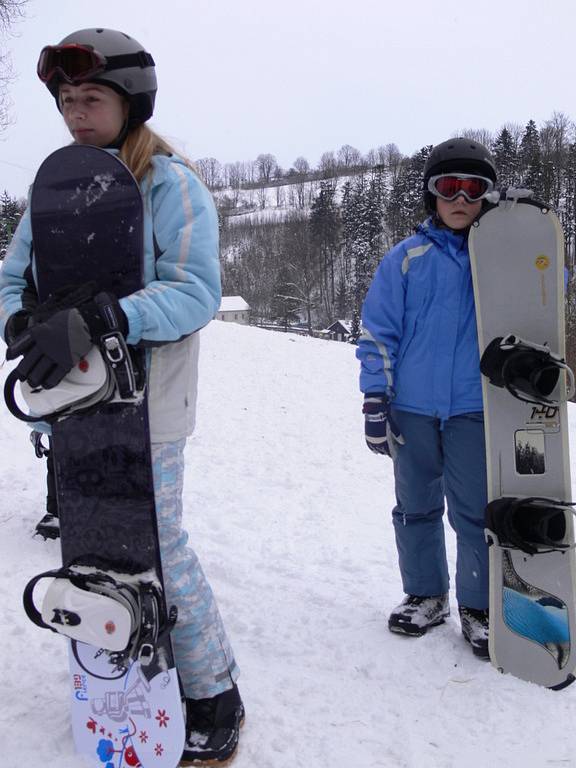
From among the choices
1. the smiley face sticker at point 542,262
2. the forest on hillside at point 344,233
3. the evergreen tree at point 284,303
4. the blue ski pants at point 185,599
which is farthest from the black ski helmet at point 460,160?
the evergreen tree at point 284,303

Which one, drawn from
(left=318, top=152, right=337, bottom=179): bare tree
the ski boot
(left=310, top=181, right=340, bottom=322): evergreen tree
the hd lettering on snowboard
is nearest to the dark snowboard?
the ski boot

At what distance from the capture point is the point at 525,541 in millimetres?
2162

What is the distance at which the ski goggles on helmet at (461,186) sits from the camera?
2332mm

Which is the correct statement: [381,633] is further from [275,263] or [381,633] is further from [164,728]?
[275,263]

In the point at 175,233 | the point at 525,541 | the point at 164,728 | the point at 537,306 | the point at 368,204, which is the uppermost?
the point at 368,204

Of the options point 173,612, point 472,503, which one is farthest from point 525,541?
point 173,612

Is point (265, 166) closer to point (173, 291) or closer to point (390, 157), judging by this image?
point (390, 157)

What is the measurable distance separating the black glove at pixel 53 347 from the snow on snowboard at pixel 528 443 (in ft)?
4.61

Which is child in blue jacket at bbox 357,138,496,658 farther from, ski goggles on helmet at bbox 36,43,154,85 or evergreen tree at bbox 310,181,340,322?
evergreen tree at bbox 310,181,340,322

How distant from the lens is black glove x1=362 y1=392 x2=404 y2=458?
7.69 ft

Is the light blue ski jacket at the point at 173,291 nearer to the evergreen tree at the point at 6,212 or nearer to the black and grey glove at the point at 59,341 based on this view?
the black and grey glove at the point at 59,341

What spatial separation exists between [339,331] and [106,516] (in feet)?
136

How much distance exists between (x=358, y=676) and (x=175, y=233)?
66.1 inches

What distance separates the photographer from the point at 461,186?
2.34 metres
